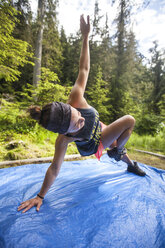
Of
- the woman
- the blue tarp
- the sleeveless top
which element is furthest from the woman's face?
the blue tarp

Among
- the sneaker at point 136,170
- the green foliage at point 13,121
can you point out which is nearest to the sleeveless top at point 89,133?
the sneaker at point 136,170

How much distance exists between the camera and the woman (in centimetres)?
83

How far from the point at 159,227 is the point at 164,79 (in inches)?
413

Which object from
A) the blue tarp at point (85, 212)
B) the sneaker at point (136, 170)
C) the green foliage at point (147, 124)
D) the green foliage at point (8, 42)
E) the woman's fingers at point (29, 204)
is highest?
the green foliage at point (8, 42)

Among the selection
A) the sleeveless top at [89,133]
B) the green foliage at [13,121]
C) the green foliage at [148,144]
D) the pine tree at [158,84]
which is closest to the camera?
the sleeveless top at [89,133]

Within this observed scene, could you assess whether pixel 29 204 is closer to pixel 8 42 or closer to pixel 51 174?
pixel 51 174

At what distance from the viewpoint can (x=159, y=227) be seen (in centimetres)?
96

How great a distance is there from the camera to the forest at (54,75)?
2.72 m

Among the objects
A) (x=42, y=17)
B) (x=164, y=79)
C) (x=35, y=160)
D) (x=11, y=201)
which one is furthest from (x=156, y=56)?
(x=11, y=201)

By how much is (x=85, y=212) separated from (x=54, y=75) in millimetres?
3776

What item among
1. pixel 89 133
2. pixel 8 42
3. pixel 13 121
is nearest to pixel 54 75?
pixel 8 42

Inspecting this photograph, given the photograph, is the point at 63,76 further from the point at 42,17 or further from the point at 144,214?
the point at 144,214

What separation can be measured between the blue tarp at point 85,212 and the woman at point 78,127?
0.53 feet

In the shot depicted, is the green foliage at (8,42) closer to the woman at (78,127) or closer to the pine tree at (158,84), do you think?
the woman at (78,127)
